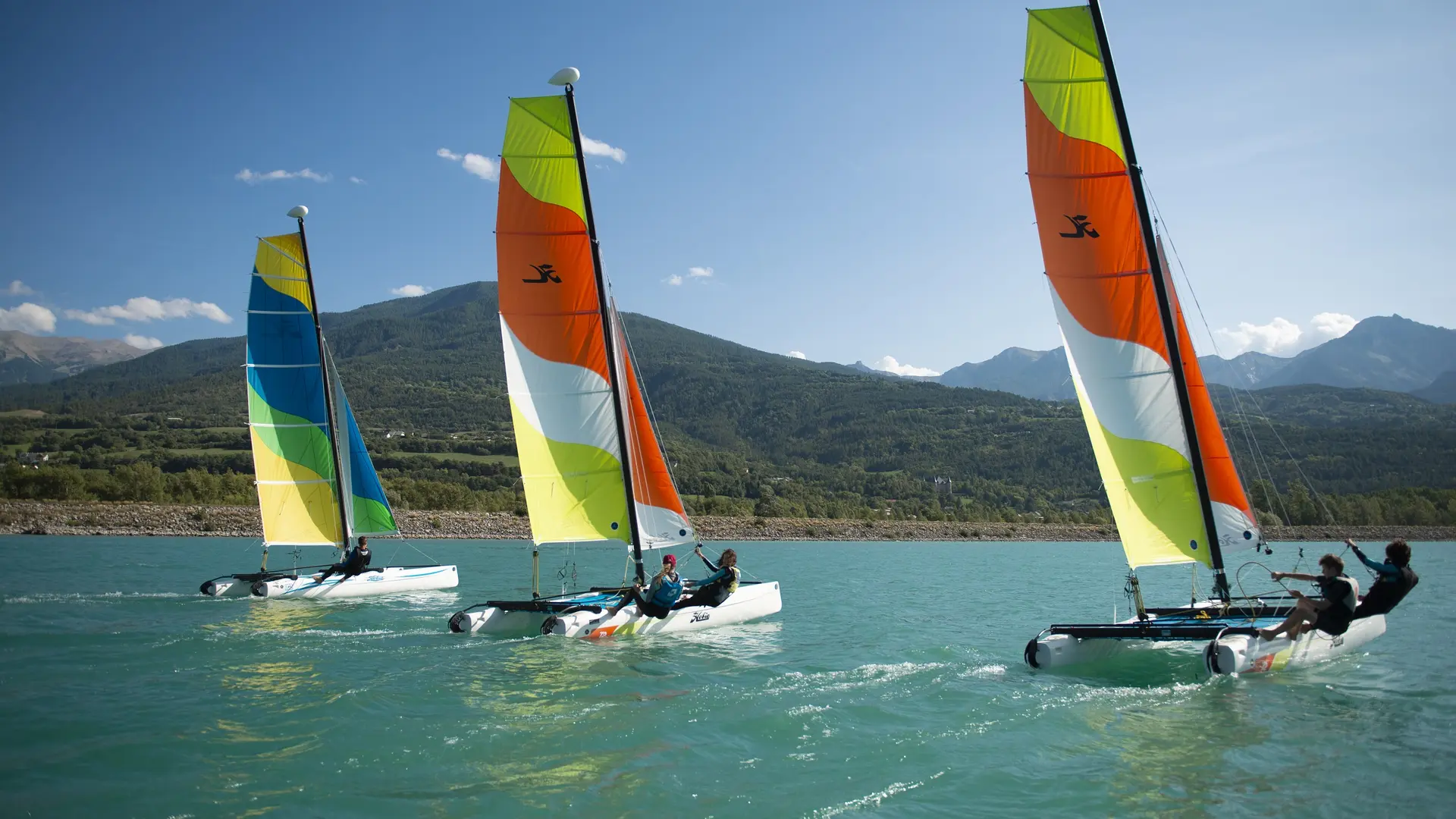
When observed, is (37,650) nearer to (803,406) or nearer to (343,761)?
(343,761)

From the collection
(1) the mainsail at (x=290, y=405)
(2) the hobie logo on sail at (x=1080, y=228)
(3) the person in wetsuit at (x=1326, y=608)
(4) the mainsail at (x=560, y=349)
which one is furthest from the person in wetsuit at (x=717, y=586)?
(1) the mainsail at (x=290, y=405)

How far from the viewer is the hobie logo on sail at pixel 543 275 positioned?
16297 mm

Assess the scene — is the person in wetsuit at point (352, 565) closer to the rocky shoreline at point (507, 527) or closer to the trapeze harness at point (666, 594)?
the trapeze harness at point (666, 594)

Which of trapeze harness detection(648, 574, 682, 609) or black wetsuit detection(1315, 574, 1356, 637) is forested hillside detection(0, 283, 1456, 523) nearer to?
black wetsuit detection(1315, 574, 1356, 637)

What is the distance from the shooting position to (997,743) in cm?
920

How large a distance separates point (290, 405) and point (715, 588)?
42.7ft

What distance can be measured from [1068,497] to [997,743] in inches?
3787

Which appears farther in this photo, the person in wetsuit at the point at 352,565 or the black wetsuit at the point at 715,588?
the person in wetsuit at the point at 352,565

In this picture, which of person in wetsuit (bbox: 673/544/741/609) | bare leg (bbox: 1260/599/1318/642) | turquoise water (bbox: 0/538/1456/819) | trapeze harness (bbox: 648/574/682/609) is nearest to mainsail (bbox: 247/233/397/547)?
turquoise water (bbox: 0/538/1456/819)

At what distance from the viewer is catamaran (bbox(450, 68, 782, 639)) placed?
16219 millimetres

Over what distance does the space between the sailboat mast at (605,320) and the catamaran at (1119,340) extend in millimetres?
7405

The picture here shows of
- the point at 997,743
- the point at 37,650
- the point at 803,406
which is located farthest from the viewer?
the point at 803,406

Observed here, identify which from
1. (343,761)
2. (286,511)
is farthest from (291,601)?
(343,761)

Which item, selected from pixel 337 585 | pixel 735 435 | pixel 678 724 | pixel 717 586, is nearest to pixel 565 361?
pixel 717 586
